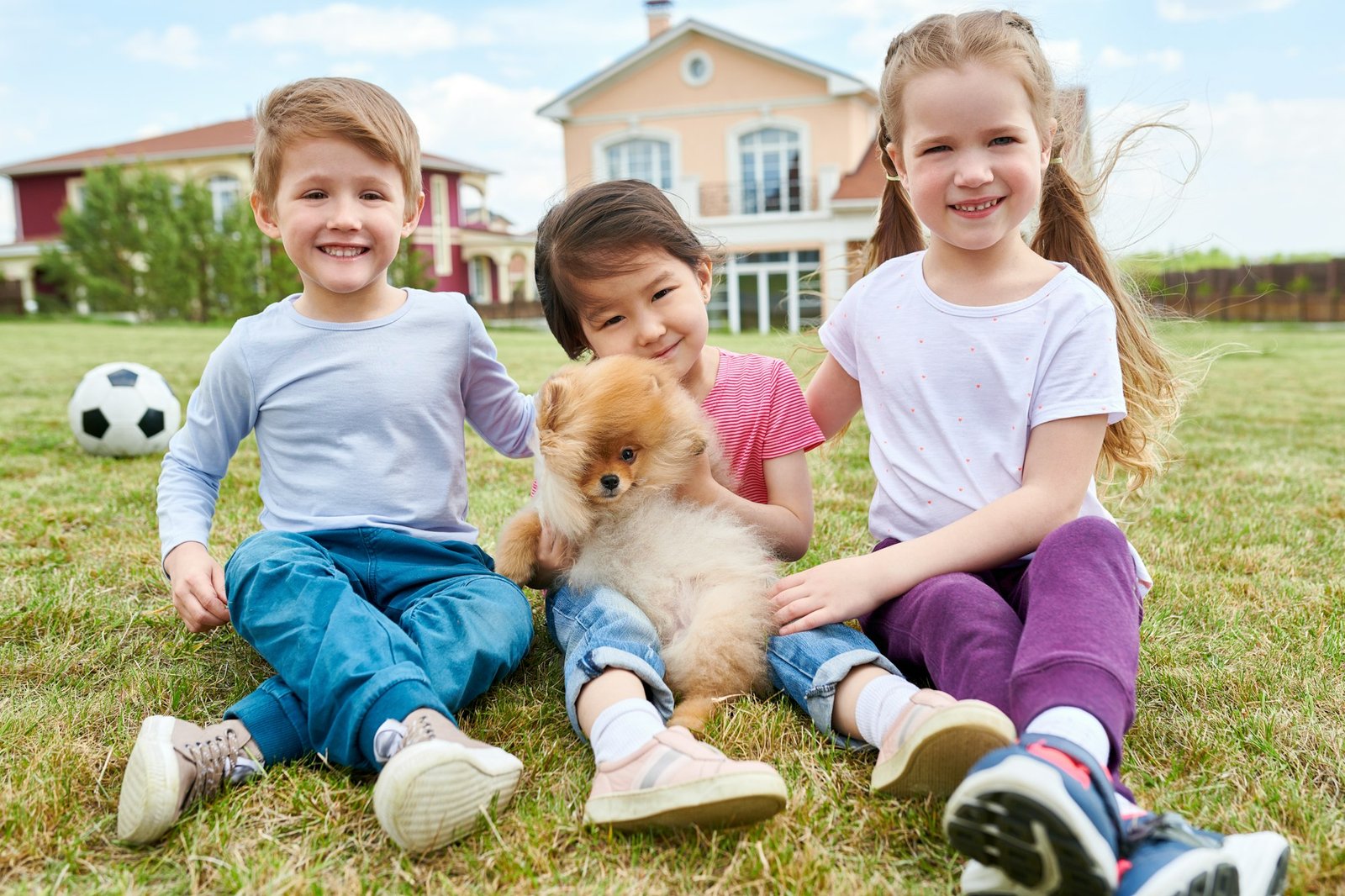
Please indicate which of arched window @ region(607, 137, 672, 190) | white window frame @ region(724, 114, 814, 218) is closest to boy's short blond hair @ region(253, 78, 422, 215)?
white window frame @ region(724, 114, 814, 218)

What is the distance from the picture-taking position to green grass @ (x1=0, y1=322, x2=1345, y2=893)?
1.56 meters

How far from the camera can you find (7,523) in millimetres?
3863

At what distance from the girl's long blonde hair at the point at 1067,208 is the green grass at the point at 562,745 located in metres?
0.53

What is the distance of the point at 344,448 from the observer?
2.53 m

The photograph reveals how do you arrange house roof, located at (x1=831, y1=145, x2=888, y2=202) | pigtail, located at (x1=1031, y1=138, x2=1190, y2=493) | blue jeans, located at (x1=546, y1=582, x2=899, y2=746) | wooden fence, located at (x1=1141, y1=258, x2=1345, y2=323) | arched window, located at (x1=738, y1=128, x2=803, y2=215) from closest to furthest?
blue jeans, located at (x1=546, y1=582, x2=899, y2=746)
pigtail, located at (x1=1031, y1=138, x2=1190, y2=493)
house roof, located at (x1=831, y1=145, x2=888, y2=202)
wooden fence, located at (x1=1141, y1=258, x2=1345, y2=323)
arched window, located at (x1=738, y1=128, x2=803, y2=215)

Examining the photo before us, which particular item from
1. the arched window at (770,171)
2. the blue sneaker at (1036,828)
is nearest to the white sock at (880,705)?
the blue sneaker at (1036,828)

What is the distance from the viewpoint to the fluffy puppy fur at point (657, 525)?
2119 millimetres

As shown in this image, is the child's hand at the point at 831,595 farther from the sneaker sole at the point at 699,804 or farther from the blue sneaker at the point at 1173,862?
the blue sneaker at the point at 1173,862

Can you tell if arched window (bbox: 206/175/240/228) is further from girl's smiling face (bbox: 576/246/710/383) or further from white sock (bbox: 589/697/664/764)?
white sock (bbox: 589/697/664/764)

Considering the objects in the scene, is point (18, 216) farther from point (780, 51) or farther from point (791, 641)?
point (791, 641)

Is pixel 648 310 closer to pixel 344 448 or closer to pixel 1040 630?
pixel 344 448

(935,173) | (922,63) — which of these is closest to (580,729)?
(935,173)

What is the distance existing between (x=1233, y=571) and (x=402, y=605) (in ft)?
8.63

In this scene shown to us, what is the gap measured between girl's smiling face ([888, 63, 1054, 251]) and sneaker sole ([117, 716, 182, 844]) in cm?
197
